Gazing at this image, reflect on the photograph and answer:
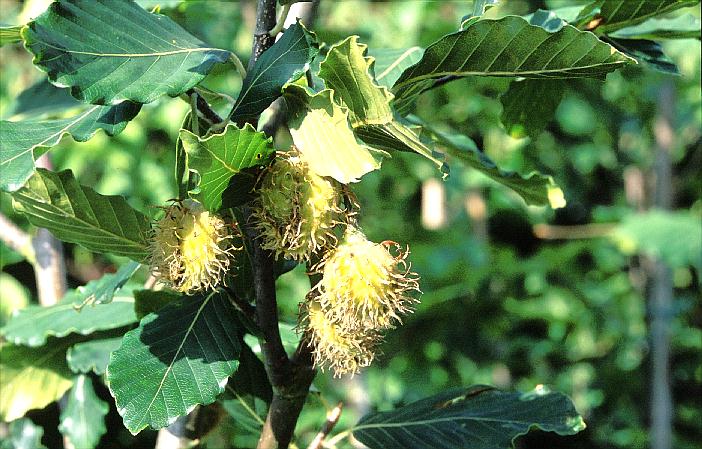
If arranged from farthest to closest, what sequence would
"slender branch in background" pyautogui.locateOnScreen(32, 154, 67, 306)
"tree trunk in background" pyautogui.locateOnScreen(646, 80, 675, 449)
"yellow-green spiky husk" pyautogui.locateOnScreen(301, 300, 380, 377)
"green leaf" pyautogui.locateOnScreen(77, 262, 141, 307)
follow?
"tree trunk in background" pyautogui.locateOnScreen(646, 80, 675, 449)
"slender branch in background" pyautogui.locateOnScreen(32, 154, 67, 306)
"green leaf" pyautogui.locateOnScreen(77, 262, 141, 307)
"yellow-green spiky husk" pyautogui.locateOnScreen(301, 300, 380, 377)

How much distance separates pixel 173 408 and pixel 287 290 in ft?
8.38

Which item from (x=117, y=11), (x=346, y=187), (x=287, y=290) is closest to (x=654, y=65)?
(x=346, y=187)

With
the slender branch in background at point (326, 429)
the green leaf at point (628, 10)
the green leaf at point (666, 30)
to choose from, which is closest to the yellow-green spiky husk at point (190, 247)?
the slender branch in background at point (326, 429)

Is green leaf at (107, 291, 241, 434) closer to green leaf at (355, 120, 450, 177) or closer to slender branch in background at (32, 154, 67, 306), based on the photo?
green leaf at (355, 120, 450, 177)

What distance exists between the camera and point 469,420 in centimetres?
101

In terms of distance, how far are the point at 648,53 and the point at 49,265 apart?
36.5 inches

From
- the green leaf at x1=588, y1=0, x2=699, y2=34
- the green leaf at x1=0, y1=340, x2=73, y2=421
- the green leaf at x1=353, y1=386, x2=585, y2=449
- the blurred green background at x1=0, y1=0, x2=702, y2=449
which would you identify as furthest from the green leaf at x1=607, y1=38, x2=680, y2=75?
the blurred green background at x1=0, y1=0, x2=702, y2=449

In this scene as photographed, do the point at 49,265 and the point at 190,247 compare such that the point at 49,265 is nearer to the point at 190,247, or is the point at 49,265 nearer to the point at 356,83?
the point at 190,247

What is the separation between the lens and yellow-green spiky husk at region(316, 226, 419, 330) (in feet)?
2.53

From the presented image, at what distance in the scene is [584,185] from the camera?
467 cm

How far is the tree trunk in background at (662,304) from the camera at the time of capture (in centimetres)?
371

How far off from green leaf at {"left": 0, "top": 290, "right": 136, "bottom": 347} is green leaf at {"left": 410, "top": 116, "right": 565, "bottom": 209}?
45 cm

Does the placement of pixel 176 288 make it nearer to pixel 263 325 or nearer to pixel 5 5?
pixel 263 325


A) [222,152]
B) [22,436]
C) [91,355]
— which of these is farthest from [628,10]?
[22,436]
